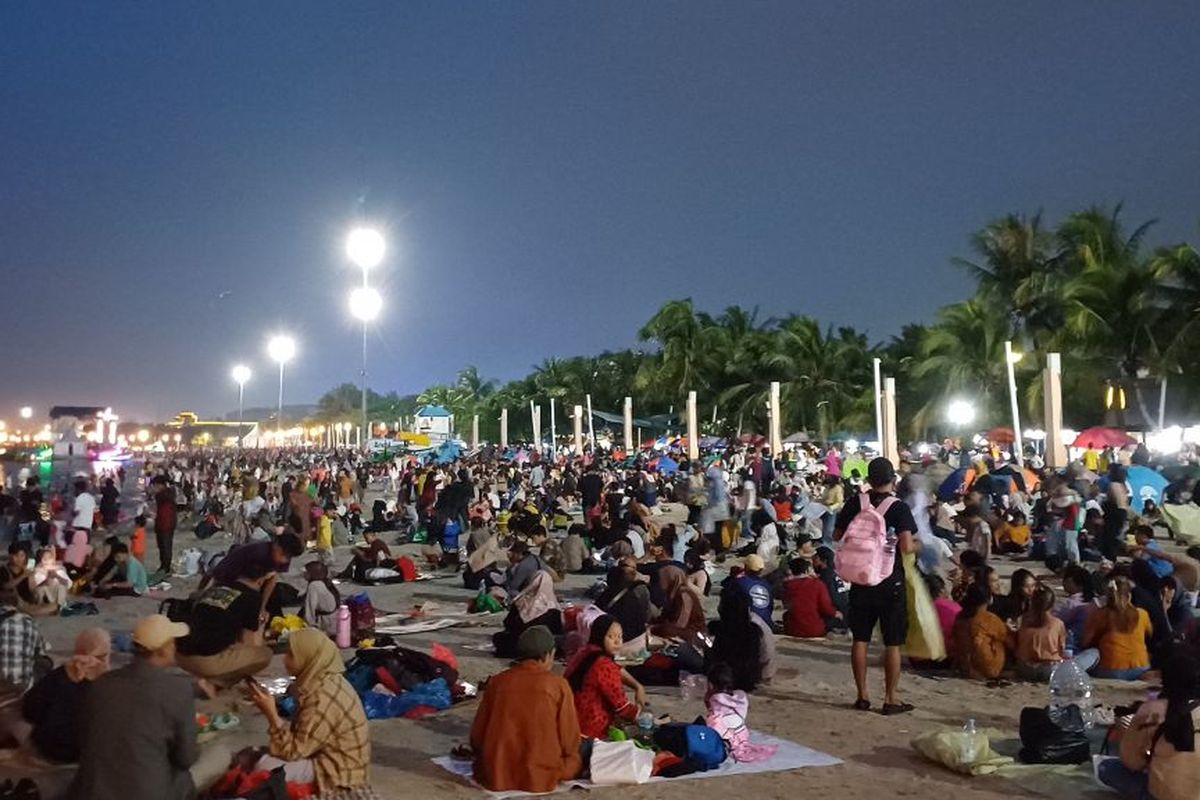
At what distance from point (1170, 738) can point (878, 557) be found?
2167mm

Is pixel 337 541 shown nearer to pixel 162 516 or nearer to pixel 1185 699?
pixel 162 516

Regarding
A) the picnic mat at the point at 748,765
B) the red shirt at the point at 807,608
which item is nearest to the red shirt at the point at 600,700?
the picnic mat at the point at 748,765

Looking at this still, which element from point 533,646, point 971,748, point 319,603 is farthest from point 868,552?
point 319,603

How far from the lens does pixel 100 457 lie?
5262 centimetres

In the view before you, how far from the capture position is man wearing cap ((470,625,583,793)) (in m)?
5.77

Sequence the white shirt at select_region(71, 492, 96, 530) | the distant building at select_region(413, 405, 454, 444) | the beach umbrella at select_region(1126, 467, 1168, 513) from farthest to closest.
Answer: the distant building at select_region(413, 405, 454, 444)
the beach umbrella at select_region(1126, 467, 1168, 513)
the white shirt at select_region(71, 492, 96, 530)

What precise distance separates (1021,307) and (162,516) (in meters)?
36.6

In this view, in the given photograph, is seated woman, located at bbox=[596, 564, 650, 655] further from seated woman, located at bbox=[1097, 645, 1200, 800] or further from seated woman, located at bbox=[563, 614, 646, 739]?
seated woman, located at bbox=[1097, 645, 1200, 800]

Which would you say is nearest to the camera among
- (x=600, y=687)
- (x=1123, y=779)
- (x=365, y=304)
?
(x=1123, y=779)

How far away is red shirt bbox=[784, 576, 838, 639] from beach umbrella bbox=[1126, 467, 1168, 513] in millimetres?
9996

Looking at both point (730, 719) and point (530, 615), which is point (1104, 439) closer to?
point (530, 615)

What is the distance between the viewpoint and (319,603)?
34.1 feet

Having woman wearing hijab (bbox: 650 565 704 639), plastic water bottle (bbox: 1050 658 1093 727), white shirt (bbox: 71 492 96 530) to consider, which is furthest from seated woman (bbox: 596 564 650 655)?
white shirt (bbox: 71 492 96 530)

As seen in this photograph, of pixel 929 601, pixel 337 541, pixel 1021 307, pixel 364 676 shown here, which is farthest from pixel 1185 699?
pixel 1021 307
